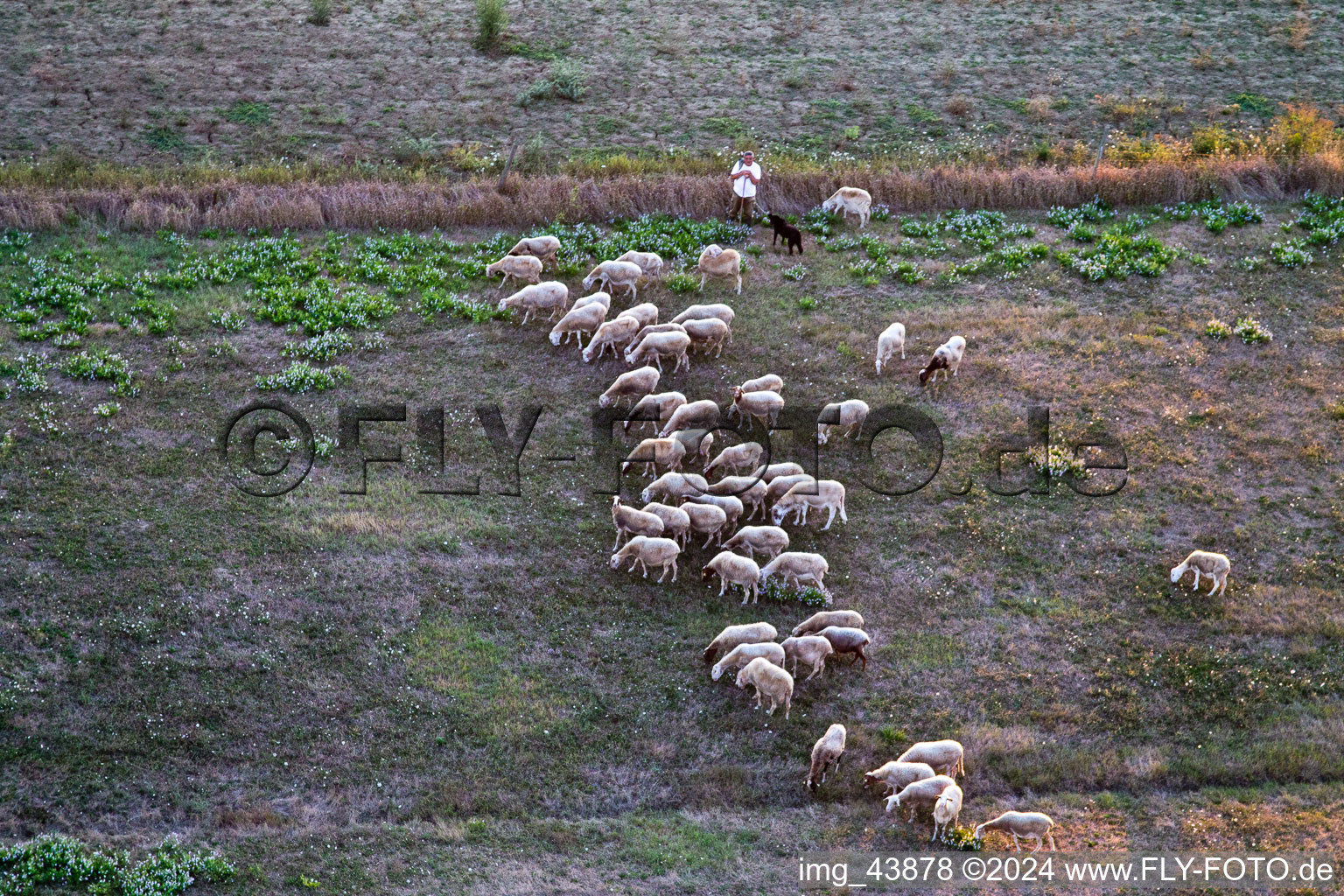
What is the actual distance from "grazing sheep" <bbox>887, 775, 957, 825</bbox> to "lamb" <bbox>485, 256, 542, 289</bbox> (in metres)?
13.4

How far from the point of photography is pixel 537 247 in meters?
24.8

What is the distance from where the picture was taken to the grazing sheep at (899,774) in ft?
46.5

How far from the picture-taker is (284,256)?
25.1 m

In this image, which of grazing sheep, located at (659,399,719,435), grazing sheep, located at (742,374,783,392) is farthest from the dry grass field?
grazing sheep, located at (659,399,719,435)

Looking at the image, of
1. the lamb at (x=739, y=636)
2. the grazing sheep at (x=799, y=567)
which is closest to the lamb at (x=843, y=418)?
the grazing sheep at (x=799, y=567)

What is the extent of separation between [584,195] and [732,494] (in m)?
10.8

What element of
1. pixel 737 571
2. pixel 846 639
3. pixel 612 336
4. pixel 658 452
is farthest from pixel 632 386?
pixel 846 639

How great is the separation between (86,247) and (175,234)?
168 centimetres

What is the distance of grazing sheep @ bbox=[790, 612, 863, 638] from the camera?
16.2 metres

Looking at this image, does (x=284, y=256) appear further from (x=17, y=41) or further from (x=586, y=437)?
(x=17, y=41)

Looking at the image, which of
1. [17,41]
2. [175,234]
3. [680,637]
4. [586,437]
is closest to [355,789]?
[680,637]

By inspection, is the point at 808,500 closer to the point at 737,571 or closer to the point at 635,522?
the point at 737,571

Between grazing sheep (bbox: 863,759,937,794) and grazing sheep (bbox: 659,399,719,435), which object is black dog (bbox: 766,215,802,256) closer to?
grazing sheep (bbox: 659,399,719,435)

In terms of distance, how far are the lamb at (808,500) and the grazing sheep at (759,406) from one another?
2057 millimetres
